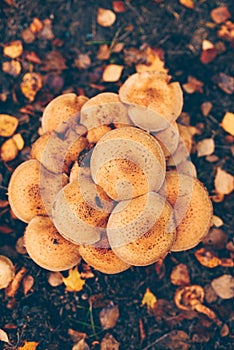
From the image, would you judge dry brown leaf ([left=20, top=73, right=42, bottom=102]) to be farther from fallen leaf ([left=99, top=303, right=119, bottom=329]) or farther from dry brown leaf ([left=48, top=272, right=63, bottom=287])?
fallen leaf ([left=99, top=303, right=119, bottom=329])

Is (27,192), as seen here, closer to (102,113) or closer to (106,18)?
(102,113)

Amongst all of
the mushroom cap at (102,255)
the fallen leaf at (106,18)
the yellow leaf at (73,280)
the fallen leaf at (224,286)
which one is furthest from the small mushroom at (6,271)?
the fallen leaf at (106,18)

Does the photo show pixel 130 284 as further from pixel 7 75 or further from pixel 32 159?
pixel 7 75

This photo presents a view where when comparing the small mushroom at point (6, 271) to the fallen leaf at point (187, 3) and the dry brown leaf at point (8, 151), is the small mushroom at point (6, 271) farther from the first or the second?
the fallen leaf at point (187, 3)

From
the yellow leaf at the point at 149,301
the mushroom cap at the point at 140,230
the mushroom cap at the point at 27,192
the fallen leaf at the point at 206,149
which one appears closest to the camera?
the mushroom cap at the point at 140,230

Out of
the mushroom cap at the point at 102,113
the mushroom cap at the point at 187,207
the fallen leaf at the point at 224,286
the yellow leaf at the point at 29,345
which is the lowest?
the yellow leaf at the point at 29,345

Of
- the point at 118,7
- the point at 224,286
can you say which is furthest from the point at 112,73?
the point at 224,286
